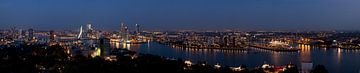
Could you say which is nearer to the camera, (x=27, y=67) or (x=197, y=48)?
(x=27, y=67)

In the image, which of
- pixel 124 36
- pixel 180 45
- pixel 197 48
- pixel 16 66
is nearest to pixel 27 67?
pixel 16 66

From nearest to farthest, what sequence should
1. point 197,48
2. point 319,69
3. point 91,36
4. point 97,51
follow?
point 319,69 < point 97,51 < point 197,48 < point 91,36

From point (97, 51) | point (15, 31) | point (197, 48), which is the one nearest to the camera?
point (97, 51)

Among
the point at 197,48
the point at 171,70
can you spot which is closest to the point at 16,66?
the point at 171,70

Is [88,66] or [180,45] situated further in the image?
[180,45]

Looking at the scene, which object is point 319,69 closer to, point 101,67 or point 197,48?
point 101,67

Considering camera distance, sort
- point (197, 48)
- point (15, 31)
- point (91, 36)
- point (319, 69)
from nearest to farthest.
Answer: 1. point (319, 69)
2. point (197, 48)
3. point (91, 36)
4. point (15, 31)

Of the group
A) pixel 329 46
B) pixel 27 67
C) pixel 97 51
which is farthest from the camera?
pixel 329 46

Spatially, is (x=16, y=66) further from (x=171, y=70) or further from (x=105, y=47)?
A: (x=105, y=47)
